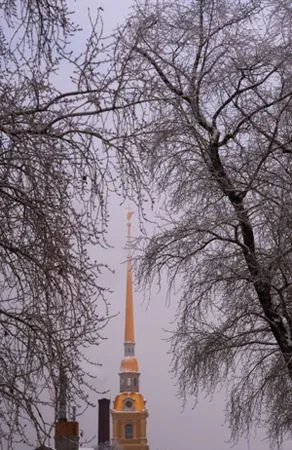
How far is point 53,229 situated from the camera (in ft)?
17.1

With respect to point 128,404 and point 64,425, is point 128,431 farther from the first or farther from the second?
point 64,425

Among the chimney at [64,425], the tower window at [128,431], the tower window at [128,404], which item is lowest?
the chimney at [64,425]

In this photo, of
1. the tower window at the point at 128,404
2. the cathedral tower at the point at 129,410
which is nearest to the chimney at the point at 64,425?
the cathedral tower at the point at 129,410

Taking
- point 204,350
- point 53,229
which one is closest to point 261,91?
point 204,350

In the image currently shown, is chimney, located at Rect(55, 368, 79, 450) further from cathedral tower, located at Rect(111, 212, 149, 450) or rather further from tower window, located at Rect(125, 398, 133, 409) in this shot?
tower window, located at Rect(125, 398, 133, 409)

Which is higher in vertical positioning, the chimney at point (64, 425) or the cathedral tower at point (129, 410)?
the cathedral tower at point (129, 410)

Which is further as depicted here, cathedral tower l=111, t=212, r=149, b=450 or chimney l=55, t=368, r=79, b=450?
cathedral tower l=111, t=212, r=149, b=450

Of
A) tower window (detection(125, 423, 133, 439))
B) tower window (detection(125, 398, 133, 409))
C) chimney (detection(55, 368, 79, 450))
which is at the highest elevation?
tower window (detection(125, 398, 133, 409))

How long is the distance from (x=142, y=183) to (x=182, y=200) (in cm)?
439

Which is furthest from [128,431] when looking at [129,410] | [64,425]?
[64,425]

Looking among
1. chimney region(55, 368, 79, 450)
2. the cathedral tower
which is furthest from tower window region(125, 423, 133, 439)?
chimney region(55, 368, 79, 450)

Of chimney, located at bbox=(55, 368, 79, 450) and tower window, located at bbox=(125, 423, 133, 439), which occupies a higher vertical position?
tower window, located at bbox=(125, 423, 133, 439)

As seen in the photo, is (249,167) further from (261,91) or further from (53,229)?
(53,229)

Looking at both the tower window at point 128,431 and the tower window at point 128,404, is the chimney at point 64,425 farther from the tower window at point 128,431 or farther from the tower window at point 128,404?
the tower window at point 128,404
